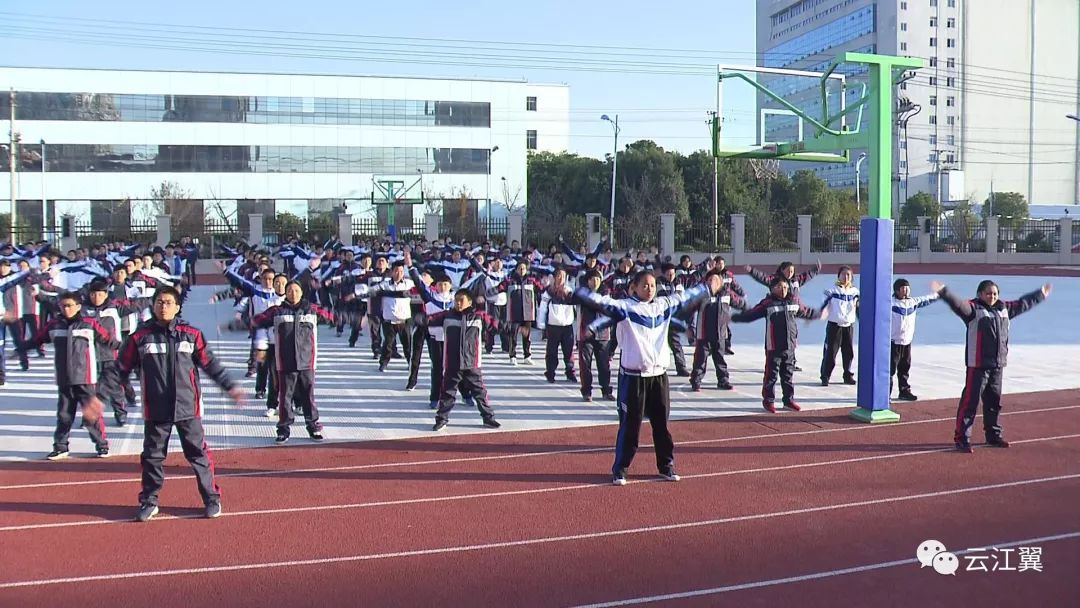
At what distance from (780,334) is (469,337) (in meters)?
3.86

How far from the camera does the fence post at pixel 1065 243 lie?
135 feet

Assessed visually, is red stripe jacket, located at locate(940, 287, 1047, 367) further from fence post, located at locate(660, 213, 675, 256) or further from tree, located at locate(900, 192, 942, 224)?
tree, located at locate(900, 192, 942, 224)

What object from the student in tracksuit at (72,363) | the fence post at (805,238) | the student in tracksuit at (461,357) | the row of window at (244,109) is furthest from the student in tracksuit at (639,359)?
the row of window at (244,109)

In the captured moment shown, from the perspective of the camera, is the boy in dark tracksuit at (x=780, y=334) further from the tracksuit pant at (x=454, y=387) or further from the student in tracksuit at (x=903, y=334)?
the tracksuit pant at (x=454, y=387)

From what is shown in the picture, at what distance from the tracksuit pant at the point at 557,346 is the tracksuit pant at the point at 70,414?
636 centimetres

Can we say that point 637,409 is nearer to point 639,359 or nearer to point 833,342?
point 639,359

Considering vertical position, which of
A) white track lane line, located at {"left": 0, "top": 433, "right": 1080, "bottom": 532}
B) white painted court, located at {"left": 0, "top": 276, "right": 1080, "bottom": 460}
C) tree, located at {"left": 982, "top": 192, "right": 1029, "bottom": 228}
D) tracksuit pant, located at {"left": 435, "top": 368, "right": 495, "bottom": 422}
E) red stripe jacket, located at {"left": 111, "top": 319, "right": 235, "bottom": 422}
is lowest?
white track lane line, located at {"left": 0, "top": 433, "right": 1080, "bottom": 532}

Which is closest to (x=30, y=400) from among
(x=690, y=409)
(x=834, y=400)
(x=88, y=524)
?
(x=88, y=524)

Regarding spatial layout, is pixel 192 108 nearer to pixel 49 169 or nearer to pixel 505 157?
pixel 49 169

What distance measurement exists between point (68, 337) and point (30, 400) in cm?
409

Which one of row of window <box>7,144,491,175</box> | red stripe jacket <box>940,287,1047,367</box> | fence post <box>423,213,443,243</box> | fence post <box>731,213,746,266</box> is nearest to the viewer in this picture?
red stripe jacket <box>940,287,1047,367</box>

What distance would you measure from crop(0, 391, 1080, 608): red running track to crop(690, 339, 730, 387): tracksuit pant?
2858 mm

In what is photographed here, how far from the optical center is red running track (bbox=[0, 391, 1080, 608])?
6168 mm

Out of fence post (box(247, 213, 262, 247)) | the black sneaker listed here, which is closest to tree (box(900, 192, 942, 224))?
fence post (box(247, 213, 262, 247))
